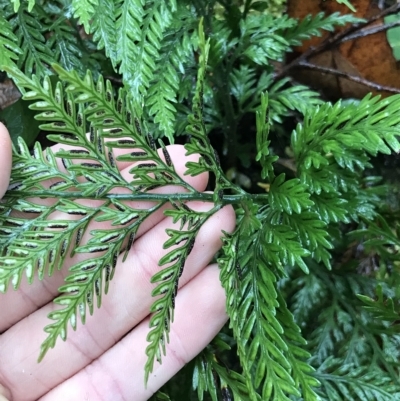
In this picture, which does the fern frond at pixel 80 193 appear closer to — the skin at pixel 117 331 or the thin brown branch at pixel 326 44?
the skin at pixel 117 331

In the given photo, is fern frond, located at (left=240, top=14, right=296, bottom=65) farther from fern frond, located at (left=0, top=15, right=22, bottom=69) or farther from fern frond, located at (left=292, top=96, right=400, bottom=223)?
fern frond, located at (left=0, top=15, right=22, bottom=69)

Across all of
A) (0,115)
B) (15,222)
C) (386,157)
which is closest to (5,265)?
(15,222)

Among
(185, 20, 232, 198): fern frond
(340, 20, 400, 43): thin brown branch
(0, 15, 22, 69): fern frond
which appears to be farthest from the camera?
(340, 20, 400, 43): thin brown branch

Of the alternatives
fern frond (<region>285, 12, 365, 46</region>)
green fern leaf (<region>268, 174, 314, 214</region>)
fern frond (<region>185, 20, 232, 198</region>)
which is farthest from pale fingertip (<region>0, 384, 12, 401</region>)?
fern frond (<region>285, 12, 365, 46</region>)

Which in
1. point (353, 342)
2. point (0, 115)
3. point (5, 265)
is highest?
point (0, 115)

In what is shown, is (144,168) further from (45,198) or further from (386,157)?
(386,157)

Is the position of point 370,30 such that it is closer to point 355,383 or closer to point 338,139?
point 338,139

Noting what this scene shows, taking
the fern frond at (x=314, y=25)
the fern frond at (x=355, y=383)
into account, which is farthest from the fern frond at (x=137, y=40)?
the fern frond at (x=355, y=383)
